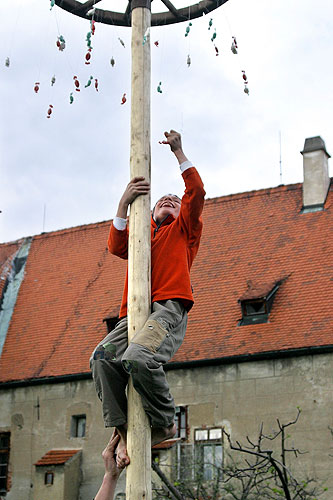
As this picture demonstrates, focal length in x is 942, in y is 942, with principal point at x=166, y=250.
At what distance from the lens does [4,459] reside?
915 inches

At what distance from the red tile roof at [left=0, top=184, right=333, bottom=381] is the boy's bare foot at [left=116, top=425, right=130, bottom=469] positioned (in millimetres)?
14657

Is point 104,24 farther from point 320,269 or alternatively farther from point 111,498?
point 320,269

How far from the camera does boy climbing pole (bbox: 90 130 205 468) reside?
5.30m

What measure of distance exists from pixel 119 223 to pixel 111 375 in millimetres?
1006

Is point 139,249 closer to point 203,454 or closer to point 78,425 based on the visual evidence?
point 203,454

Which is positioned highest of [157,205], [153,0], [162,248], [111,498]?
[153,0]

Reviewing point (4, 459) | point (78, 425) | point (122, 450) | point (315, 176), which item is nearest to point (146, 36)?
point (122, 450)

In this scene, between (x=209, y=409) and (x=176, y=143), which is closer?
(x=176, y=143)

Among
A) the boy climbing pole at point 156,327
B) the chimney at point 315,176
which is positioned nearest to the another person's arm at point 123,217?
the boy climbing pole at point 156,327

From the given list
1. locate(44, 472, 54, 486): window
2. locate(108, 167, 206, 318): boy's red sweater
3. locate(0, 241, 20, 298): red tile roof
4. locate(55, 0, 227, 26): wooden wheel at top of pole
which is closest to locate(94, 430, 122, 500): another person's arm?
locate(108, 167, 206, 318): boy's red sweater

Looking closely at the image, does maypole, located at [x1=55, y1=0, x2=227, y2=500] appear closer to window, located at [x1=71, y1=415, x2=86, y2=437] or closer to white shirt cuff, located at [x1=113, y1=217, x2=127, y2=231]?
white shirt cuff, located at [x1=113, y1=217, x2=127, y2=231]

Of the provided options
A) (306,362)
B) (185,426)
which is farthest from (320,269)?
(185,426)

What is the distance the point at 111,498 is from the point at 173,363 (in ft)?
51.3

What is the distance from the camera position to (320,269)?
2180 centimetres
